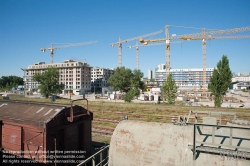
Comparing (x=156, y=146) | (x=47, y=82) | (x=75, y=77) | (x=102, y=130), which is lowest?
(x=102, y=130)

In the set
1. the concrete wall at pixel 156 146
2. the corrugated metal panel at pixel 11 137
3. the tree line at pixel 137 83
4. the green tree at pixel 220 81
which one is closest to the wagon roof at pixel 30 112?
the corrugated metal panel at pixel 11 137

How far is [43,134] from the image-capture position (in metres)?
6.80

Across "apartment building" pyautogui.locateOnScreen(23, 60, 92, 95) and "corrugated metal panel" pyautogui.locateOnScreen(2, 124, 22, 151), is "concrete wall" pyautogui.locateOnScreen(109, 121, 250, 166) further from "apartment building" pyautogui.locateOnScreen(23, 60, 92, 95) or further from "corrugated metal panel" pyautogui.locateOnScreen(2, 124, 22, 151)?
"apartment building" pyautogui.locateOnScreen(23, 60, 92, 95)

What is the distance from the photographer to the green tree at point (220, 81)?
105ft

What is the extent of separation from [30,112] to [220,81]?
33.3 metres

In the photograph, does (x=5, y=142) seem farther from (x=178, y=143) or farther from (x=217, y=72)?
(x=217, y=72)

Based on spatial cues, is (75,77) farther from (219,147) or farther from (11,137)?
(219,147)

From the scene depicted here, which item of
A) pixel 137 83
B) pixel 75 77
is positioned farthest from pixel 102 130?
pixel 75 77

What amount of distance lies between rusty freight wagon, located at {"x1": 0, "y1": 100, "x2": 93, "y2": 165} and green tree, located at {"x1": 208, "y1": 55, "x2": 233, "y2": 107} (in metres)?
30.3

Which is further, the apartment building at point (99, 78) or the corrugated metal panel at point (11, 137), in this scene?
the apartment building at point (99, 78)

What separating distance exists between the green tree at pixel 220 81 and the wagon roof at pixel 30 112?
3155 centimetres

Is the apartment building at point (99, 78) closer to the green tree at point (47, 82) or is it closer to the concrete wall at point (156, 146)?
the green tree at point (47, 82)

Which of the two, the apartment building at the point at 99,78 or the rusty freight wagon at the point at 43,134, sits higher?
the apartment building at the point at 99,78

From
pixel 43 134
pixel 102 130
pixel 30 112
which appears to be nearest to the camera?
pixel 43 134
